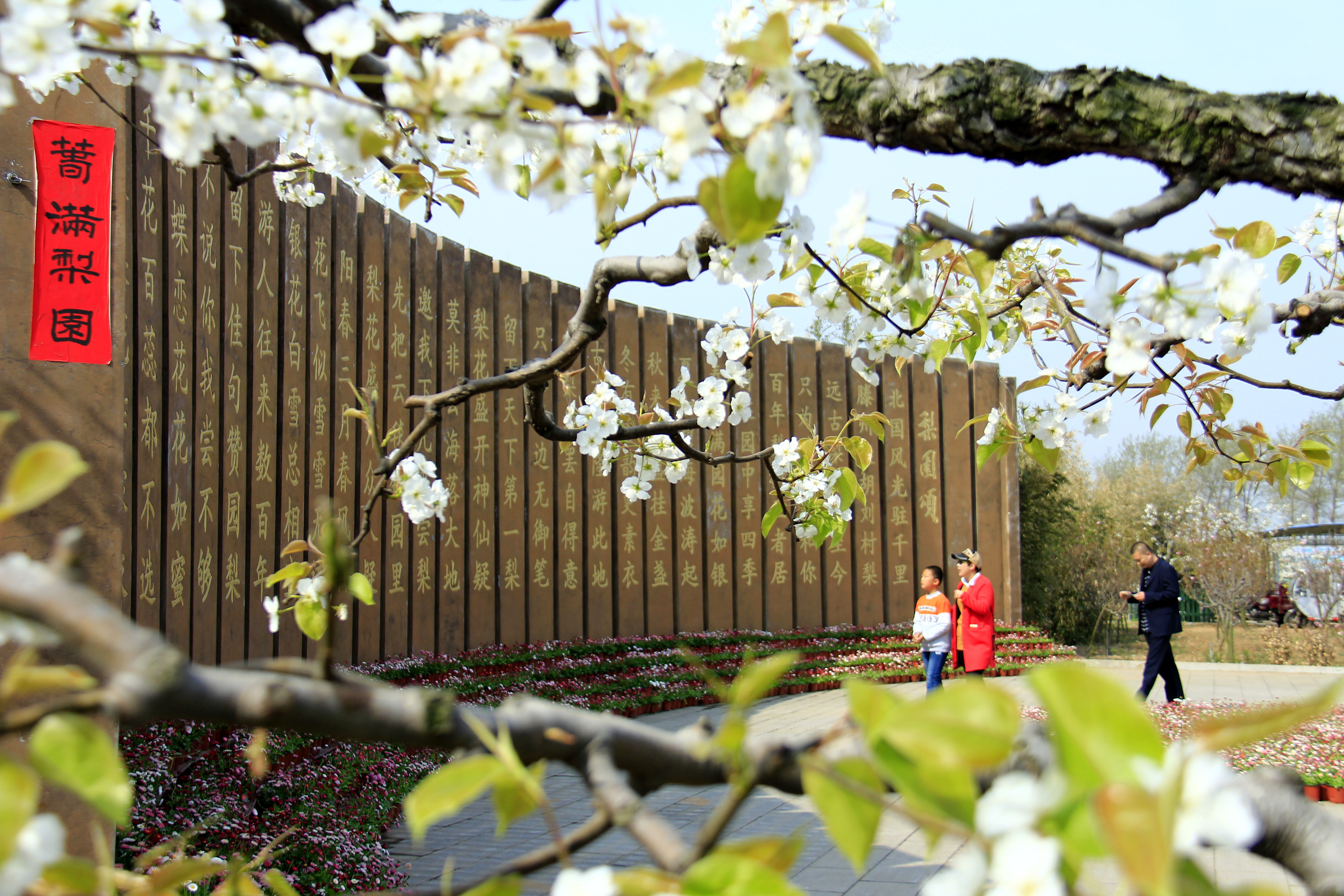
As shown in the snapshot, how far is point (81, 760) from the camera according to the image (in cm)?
59

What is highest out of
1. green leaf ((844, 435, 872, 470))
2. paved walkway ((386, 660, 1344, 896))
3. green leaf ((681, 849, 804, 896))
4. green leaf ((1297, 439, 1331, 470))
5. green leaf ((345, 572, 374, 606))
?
green leaf ((844, 435, 872, 470))

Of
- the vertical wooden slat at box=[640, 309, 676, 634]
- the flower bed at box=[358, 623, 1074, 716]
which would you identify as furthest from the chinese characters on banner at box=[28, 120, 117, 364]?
the vertical wooden slat at box=[640, 309, 676, 634]

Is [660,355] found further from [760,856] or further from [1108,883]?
[760,856]

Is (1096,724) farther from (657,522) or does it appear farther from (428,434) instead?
(657,522)

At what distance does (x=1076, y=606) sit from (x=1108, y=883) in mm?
14727

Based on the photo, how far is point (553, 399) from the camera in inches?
407

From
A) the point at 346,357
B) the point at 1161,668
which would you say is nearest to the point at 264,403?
the point at 346,357

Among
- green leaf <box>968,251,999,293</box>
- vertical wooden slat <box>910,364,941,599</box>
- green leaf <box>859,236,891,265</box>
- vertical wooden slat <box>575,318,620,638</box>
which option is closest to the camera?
green leaf <box>859,236,891,265</box>

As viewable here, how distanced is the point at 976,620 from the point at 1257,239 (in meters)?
6.93

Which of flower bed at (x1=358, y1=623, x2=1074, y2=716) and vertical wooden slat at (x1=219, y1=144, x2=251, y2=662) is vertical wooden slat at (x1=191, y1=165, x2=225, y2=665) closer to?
vertical wooden slat at (x1=219, y1=144, x2=251, y2=662)

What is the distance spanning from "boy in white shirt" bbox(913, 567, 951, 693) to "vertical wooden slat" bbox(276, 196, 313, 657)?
4705 mm

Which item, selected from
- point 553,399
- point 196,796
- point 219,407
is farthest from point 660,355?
point 196,796

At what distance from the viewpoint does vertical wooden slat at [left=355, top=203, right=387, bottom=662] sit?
813 centimetres

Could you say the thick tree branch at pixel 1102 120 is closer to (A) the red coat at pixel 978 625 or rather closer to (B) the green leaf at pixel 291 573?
(B) the green leaf at pixel 291 573
